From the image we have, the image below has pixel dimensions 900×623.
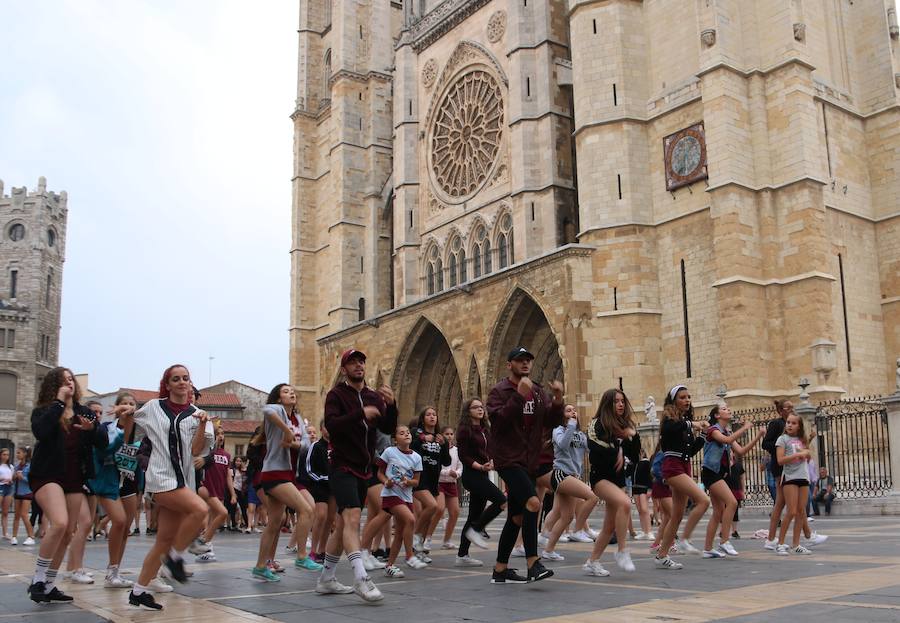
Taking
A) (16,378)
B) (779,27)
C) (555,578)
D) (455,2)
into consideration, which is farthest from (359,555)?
(16,378)

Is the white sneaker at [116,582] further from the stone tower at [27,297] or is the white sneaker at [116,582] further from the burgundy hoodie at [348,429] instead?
the stone tower at [27,297]

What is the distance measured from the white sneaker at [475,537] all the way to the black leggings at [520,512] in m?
1.07

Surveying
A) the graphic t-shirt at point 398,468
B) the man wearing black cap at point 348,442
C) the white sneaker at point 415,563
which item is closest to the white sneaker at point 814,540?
the white sneaker at point 415,563

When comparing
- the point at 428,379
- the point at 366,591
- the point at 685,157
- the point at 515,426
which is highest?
the point at 685,157

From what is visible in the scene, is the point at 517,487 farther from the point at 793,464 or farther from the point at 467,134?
the point at 467,134

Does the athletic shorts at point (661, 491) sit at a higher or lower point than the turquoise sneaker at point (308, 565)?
higher

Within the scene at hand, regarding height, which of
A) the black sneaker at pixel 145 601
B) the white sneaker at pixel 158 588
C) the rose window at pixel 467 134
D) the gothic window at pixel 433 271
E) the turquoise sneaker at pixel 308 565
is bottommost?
the turquoise sneaker at pixel 308 565

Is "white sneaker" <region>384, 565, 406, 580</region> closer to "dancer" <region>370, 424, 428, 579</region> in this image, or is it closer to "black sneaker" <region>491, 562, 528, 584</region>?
"dancer" <region>370, 424, 428, 579</region>

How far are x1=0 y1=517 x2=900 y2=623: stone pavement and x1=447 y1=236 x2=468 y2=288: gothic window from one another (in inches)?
890

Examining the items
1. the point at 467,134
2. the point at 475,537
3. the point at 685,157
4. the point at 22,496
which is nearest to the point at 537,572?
the point at 475,537

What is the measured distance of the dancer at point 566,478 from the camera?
746 centimetres

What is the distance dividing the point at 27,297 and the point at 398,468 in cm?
5581

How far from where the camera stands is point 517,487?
6.42 m

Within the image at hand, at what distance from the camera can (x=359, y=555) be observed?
5902 millimetres
